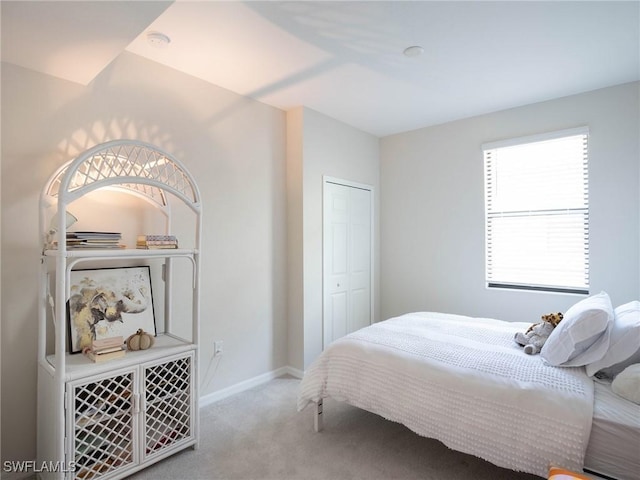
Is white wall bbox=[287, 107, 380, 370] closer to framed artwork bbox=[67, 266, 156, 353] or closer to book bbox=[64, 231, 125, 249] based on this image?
framed artwork bbox=[67, 266, 156, 353]

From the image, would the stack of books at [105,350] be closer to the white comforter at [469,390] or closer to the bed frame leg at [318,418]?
the white comforter at [469,390]

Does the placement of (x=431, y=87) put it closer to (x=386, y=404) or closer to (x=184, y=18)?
(x=184, y=18)

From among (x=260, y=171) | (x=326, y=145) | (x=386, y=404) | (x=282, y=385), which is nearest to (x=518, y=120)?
(x=326, y=145)

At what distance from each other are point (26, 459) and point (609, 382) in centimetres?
314

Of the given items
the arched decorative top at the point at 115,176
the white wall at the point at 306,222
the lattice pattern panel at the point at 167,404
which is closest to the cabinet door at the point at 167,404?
the lattice pattern panel at the point at 167,404

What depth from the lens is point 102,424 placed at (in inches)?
76.0

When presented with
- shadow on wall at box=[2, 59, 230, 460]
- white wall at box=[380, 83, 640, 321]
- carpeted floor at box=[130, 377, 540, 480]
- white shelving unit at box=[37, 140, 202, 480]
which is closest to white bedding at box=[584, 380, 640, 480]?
carpeted floor at box=[130, 377, 540, 480]

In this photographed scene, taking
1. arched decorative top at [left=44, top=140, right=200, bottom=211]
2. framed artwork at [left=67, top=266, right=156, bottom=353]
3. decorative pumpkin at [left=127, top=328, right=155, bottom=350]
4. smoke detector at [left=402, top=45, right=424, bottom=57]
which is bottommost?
decorative pumpkin at [left=127, top=328, right=155, bottom=350]

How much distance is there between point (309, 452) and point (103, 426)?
1181mm

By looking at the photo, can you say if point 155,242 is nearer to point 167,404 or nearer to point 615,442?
point 167,404

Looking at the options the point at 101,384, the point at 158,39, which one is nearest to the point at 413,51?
the point at 158,39

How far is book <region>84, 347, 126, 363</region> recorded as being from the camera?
1896 mm

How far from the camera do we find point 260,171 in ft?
11.0

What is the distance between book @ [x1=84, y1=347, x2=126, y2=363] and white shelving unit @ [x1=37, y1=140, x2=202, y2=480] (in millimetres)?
28
